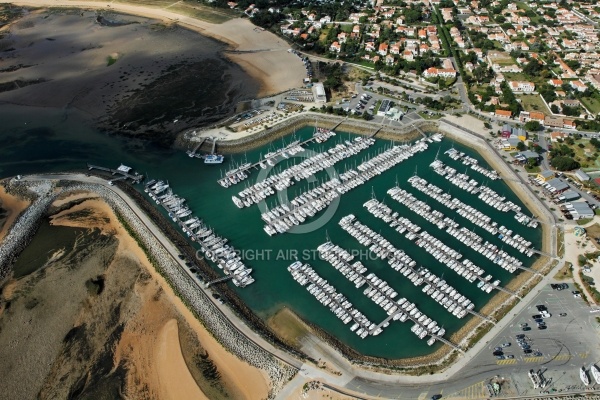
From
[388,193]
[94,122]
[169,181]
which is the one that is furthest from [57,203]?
[388,193]

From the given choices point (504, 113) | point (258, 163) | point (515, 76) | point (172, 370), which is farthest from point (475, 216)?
point (515, 76)

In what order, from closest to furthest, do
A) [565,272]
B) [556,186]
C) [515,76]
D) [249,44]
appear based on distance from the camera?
[565,272] < [556,186] < [515,76] < [249,44]

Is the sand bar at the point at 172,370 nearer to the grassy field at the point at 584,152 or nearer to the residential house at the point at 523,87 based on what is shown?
the grassy field at the point at 584,152

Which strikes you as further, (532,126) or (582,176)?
(532,126)

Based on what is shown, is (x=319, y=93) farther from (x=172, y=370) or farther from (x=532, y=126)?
(x=172, y=370)

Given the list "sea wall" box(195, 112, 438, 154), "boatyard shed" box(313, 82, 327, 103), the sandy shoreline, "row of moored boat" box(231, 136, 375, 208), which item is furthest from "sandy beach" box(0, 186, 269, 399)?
"boatyard shed" box(313, 82, 327, 103)

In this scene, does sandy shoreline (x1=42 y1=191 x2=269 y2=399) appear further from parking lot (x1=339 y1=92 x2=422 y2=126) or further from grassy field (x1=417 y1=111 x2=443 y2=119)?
grassy field (x1=417 y1=111 x2=443 y2=119)
